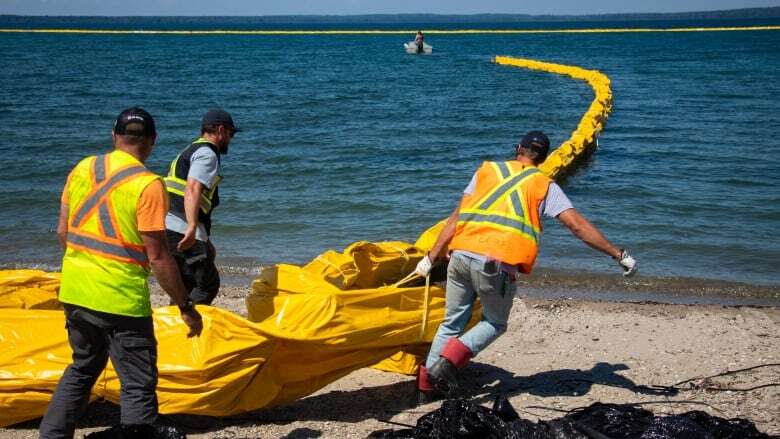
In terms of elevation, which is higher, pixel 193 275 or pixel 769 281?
pixel 193 275

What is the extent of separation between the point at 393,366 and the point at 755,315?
3.47m

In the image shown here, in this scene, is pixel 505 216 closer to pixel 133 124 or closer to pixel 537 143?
pixel 537 143

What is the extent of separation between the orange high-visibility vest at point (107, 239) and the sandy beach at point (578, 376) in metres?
1.23

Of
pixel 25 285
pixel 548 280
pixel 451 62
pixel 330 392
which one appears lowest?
pixel 451 62

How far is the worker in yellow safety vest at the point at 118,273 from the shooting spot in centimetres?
361

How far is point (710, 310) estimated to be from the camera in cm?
736

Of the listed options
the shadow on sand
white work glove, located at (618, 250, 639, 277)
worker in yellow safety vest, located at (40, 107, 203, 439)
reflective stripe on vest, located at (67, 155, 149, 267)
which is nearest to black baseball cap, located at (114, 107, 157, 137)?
worker in yellow safety vest, located at (40, 107, 203, 439)

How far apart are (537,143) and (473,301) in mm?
967

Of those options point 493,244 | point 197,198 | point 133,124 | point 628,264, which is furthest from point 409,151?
point 133,124

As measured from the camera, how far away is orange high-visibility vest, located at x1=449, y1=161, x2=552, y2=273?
4.59m

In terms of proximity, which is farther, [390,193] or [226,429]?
[390,193]

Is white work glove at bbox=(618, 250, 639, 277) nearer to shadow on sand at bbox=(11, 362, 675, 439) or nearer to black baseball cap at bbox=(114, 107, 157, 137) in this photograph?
shadow on sand at bbox=(11, 362, 675, 439)

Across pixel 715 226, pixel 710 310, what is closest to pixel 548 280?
pixel 710 310

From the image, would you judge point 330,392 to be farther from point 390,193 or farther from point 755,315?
point 390,193
